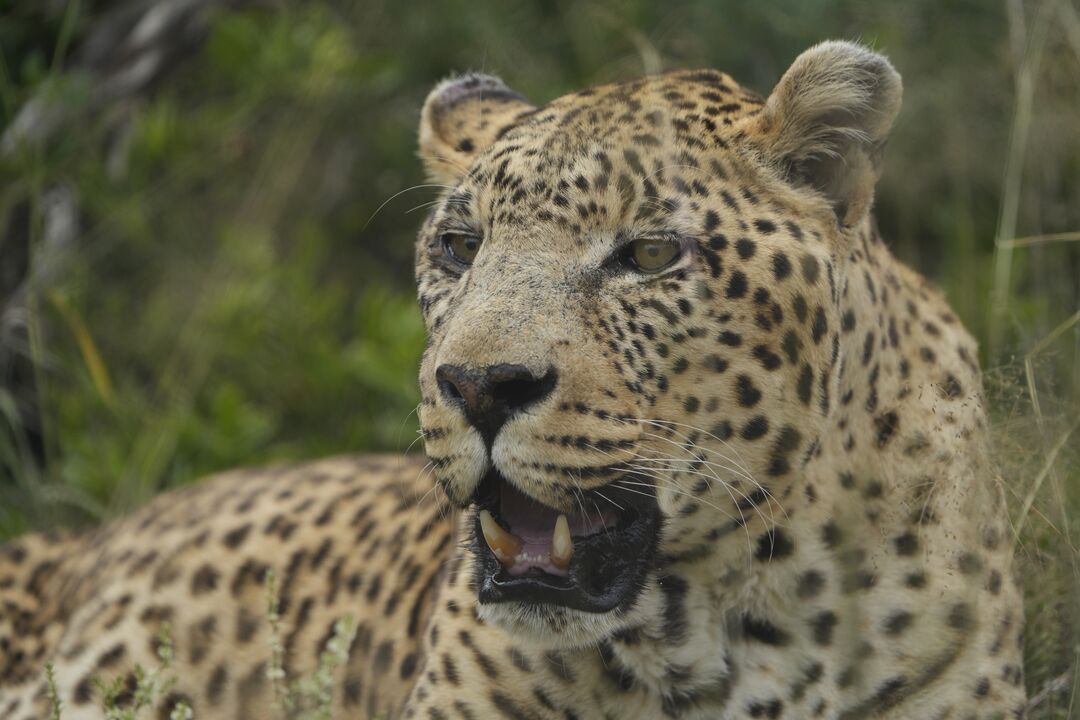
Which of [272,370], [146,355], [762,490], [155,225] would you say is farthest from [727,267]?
[155,225]

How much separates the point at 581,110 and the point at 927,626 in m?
1.68

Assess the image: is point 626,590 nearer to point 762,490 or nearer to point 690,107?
point 762,490

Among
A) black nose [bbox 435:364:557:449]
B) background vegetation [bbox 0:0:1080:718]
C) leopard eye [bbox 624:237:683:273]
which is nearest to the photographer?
black nose [bbox 435:364:557:449]

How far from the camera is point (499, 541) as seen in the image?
3.78 metres

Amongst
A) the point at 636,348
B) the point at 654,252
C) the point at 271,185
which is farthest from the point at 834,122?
the point at 271,185

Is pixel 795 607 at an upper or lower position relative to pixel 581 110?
lower

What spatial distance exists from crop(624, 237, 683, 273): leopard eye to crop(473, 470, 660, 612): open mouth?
57 cm

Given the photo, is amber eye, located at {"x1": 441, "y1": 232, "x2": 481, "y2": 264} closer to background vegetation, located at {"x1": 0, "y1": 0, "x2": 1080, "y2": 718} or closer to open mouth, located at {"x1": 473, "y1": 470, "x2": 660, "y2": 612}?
open mouth, located at {"x1": 473, "y1": 470, "x2": 660, "y2": 612}

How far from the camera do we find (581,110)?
13.7 ft

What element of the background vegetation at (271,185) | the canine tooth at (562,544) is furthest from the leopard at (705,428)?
the background vegetation at (271,185)

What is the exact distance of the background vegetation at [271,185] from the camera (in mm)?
6969

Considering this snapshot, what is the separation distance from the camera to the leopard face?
3594 millimetres

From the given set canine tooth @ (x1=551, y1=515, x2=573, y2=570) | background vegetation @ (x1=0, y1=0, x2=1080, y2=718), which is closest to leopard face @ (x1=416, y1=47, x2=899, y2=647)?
canine tooth @ (x1=551, y1=515, x2=573, y2=570)

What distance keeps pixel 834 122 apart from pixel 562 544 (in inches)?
53.7
